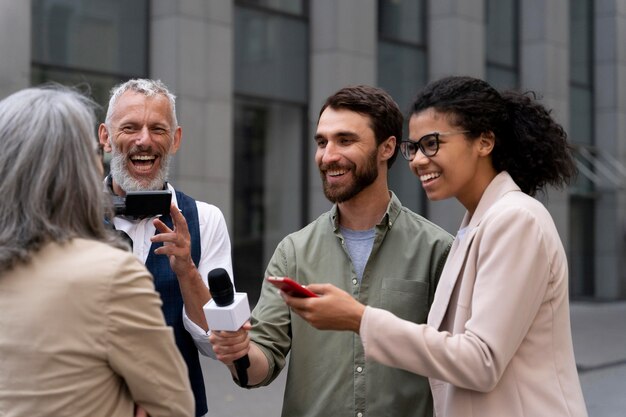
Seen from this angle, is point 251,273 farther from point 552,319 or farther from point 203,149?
point 552,319

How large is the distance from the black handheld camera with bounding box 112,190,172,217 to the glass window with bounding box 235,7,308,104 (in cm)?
1194

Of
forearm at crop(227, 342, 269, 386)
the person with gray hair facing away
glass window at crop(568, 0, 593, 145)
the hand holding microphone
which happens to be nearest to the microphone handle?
forearm at crop(227, 342, 269, 386)

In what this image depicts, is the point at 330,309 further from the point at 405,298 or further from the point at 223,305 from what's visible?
the point at 405,298

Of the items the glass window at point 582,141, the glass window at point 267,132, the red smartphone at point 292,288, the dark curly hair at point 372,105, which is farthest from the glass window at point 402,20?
the red smartphone at point 292,288

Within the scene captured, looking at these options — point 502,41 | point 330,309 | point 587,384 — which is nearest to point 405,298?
point 330,309

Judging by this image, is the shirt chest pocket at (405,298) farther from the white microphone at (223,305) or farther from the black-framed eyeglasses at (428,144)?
the white microphone at (223,305)

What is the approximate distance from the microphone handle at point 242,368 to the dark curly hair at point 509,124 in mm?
1031

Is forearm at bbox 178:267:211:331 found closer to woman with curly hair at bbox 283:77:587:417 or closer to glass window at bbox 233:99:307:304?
woman with curly hair at bbox 283:77:587:417

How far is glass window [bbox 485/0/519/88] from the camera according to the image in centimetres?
2033

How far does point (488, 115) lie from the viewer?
303 cm

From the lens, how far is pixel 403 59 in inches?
709

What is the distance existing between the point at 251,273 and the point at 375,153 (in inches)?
481

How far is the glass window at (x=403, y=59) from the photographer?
17594 mm

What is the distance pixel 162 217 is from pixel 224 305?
917 millimetres
